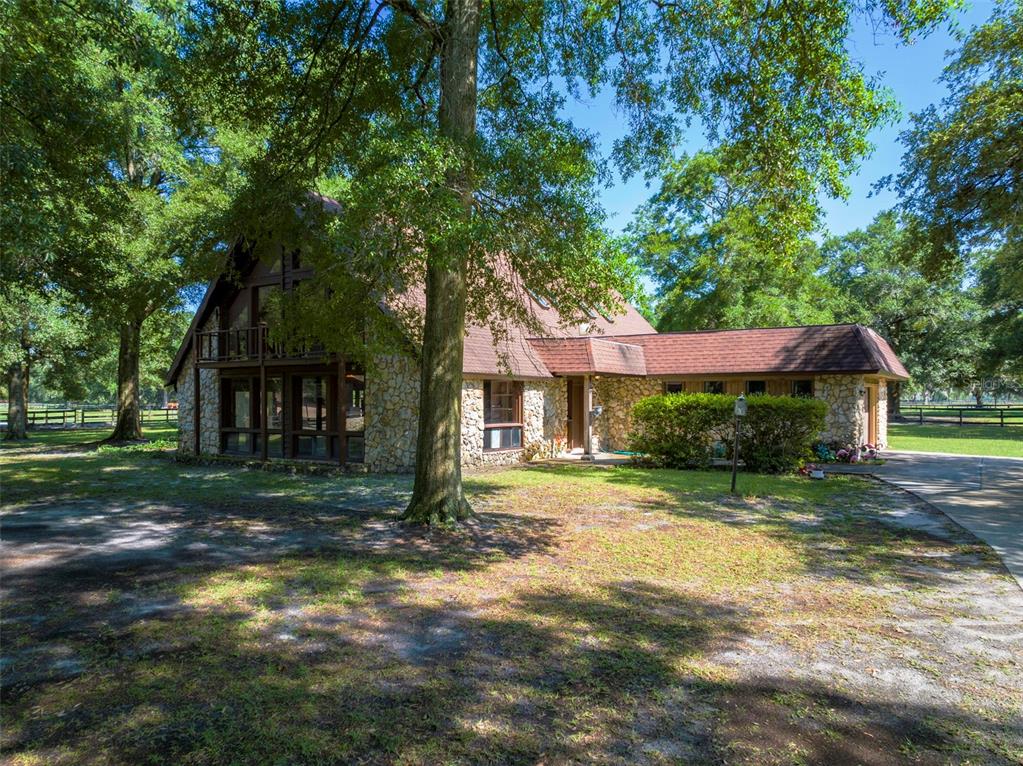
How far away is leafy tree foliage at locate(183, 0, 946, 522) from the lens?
7.66 meters

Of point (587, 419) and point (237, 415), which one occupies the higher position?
point (237, 415)

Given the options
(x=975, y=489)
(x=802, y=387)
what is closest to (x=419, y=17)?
(x=975, y=489)

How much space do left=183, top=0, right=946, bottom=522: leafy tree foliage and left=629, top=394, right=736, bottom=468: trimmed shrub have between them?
7.02 m

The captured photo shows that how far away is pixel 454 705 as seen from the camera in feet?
12.0

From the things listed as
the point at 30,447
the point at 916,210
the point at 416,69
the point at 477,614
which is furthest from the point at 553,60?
the point at 30,447

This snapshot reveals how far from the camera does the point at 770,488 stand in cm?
1275

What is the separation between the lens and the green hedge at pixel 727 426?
15555mm

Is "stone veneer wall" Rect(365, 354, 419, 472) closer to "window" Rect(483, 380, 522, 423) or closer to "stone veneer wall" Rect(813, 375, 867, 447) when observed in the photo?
"window" Rect(483, 380, 522, 423)

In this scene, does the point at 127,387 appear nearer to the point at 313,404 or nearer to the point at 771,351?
the point at 313,404

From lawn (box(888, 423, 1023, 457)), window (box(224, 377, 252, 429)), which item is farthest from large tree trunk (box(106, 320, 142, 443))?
lawn (box(888, 423, 1023, 457))

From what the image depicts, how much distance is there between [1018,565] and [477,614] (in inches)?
229

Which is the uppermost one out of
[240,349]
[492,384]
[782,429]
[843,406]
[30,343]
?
[30,343]

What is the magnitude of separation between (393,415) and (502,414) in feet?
11.1

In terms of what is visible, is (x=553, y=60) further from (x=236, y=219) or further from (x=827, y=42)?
(x=236, y=219)
